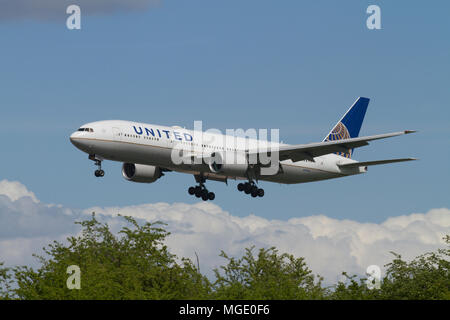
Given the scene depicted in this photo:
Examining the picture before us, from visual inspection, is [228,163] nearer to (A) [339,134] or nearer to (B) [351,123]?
(A) [339,134]

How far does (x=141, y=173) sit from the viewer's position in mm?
65438

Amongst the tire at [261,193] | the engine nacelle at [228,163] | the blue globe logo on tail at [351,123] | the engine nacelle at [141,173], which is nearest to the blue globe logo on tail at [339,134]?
the blue globe logo on tail at [351,123]

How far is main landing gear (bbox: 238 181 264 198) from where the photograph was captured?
6569 centimetres

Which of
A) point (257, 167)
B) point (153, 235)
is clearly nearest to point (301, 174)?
point (257, 167)

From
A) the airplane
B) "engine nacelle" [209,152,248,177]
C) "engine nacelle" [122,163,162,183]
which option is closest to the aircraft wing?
the airplane

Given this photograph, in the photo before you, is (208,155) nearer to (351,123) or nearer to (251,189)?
(251,189)

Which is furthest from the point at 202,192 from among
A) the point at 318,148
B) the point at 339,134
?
the point at 339,134

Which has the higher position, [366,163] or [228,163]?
[366,163]

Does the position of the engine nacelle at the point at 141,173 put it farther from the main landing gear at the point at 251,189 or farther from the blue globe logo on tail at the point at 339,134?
the blue globe logo on tail at the point at 339,134

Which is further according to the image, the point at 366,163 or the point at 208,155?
the point at 366,163

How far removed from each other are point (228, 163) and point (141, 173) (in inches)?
331

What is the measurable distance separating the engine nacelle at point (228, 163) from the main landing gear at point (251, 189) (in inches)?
152

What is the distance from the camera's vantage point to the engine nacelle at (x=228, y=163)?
198 feet

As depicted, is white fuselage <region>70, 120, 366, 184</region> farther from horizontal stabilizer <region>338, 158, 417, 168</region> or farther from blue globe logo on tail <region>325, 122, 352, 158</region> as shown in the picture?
blue globe logo on tail <region>325, 122, 352, 158</region>
